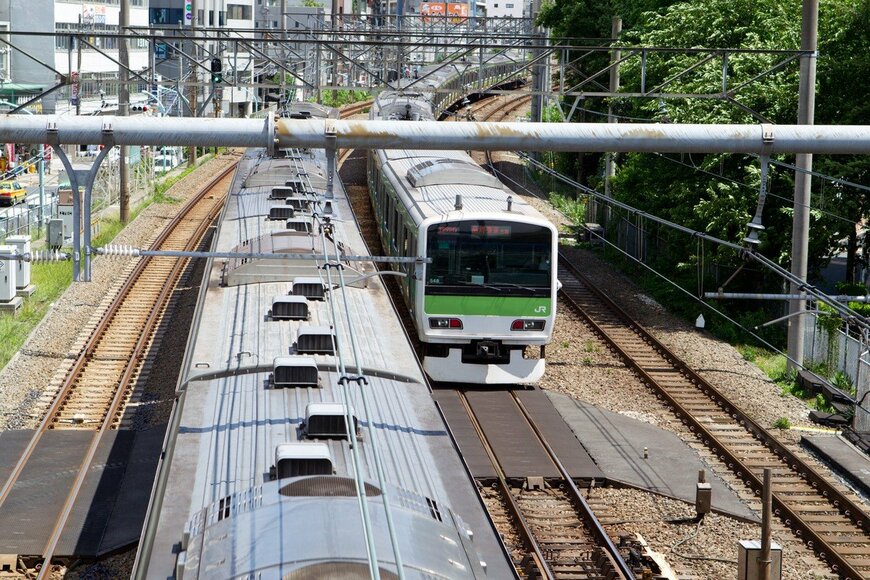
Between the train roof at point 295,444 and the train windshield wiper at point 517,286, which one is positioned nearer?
the train roof at point 295,444

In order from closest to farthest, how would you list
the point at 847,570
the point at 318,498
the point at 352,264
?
the point at 318,498
the point at 847,570
the point at 352,264

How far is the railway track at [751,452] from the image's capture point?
11.2m

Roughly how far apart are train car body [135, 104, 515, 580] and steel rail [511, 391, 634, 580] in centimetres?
227

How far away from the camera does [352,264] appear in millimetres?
13891

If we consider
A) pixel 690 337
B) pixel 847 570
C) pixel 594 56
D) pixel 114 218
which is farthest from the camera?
pixel 594 56

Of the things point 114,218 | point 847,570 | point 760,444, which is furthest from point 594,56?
point 847,570

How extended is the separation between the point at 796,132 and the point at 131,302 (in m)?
15.0

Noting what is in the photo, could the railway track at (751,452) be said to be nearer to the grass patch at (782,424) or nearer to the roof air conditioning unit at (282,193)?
the grass patch at (782,424)

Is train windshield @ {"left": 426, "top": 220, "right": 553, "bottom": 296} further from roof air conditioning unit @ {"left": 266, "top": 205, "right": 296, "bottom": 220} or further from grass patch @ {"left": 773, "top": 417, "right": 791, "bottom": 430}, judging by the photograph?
grass patch @ {"left": 773, "top": 417, "right": 791, "bottom": 430}

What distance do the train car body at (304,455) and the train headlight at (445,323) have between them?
218 centimetres

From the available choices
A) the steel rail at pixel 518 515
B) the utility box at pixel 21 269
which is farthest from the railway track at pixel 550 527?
the utility box at pixel 21 269

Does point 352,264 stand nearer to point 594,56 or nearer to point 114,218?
point 114,218

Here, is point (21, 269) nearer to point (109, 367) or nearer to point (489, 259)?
point (109, 367)

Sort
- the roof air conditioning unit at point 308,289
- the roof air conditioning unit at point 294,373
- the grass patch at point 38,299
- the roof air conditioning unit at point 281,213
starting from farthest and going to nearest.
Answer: the grass patch at point 38,299 → the roof air conditioning unit at point 281,213 → the roof air conditioning unit at point 308,289 → the roof air conditioning unit at point 294,373
